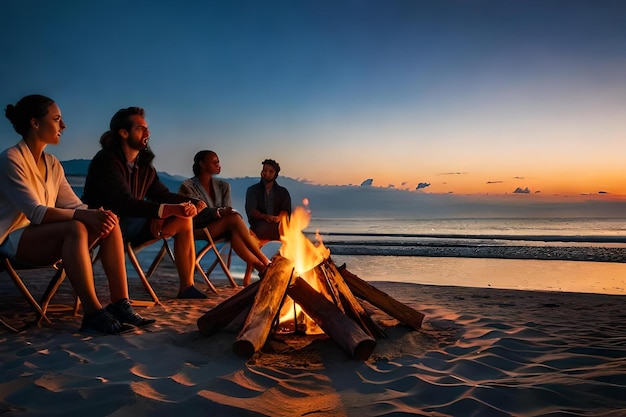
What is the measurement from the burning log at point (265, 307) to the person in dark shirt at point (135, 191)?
1337mm

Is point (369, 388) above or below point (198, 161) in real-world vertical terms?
below

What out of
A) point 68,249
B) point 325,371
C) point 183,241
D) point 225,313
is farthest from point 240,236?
point 325,371

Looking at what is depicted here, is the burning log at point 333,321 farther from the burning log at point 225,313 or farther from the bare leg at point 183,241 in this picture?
the bare leg at point 183,241

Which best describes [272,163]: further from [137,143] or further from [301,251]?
[301,251]

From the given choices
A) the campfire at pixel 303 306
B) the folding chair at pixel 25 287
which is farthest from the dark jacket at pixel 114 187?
the campfire at pixel 303 306

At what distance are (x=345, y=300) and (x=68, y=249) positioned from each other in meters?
1.99

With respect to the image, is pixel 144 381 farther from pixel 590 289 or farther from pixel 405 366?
pixel 590 289

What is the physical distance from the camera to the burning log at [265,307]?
291cm

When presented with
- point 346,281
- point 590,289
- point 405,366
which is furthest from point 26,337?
point 590,289

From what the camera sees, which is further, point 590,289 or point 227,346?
point 590,289

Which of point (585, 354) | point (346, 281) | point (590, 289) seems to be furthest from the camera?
point (590, 289)

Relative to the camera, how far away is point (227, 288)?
614cm

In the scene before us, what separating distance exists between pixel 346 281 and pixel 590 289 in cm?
484

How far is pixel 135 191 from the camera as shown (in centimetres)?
463
